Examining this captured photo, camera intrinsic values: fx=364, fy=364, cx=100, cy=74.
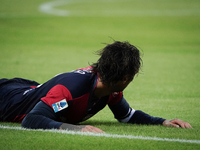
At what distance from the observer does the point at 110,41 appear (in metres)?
24.8

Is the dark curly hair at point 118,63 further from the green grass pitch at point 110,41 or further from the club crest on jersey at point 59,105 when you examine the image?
the club crest on jersey at point 59,105

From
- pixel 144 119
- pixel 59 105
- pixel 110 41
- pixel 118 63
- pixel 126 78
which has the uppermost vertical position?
pixel 118 63

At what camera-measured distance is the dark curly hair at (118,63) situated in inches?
150

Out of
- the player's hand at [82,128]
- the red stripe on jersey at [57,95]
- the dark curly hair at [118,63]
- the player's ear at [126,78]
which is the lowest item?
the player's hand at [82,128]

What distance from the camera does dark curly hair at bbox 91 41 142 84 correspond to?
380cm

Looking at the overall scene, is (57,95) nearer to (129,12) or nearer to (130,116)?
(130,116)

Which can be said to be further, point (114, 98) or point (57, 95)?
point (114, 98)

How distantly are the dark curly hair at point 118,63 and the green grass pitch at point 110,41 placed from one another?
0.93 ft

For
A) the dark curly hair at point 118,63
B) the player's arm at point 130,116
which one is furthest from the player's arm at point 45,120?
the player's arm at point 130,116

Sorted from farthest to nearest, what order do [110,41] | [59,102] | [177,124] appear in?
[110,41] < [177,124] < [59,102]

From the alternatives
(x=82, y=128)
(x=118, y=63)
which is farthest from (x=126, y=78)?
(x=82, y=128)

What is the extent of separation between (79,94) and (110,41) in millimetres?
21170

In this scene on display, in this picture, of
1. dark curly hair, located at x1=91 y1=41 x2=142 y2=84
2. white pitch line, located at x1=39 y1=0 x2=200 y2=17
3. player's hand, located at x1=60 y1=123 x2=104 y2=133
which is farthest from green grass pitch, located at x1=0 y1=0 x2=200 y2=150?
dark curly hair, located at x1=91 y1=41 x2=142 y2=84

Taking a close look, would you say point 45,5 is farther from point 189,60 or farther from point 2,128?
point 2,128
